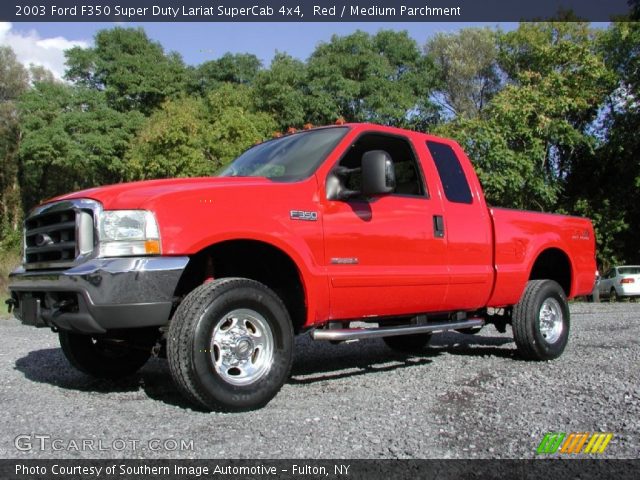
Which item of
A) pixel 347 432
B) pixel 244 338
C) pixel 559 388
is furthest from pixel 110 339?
pixel 559 388

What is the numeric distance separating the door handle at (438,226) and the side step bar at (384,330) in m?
A: 0.79

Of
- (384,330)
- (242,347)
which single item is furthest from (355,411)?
(384,330)

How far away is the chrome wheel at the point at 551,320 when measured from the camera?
666 centimetres

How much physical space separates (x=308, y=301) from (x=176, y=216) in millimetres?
1182

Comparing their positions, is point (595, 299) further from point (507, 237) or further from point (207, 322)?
point (207, 322)

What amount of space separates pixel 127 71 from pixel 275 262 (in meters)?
35.6

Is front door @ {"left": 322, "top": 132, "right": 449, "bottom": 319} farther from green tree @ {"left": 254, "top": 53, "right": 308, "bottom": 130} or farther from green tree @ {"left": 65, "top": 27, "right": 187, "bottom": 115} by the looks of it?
green tree @ {"left": 65, "top": 27, "right": 187, "bottom": 115}

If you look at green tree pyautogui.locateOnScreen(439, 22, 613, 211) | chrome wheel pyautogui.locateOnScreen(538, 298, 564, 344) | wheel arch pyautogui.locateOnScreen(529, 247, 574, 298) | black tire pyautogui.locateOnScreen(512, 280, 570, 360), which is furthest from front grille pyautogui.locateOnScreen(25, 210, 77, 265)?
green tree pyautogui.locateOnScreen(439, 22, 613, 211)

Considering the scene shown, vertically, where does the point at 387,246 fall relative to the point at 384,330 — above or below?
above

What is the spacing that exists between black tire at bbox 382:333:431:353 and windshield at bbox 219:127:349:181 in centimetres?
280

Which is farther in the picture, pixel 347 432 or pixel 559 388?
pixel 559 388

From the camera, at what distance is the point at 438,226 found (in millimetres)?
5621

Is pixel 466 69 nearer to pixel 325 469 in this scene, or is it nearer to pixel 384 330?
pixel 384 330

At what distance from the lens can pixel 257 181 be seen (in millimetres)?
4684
